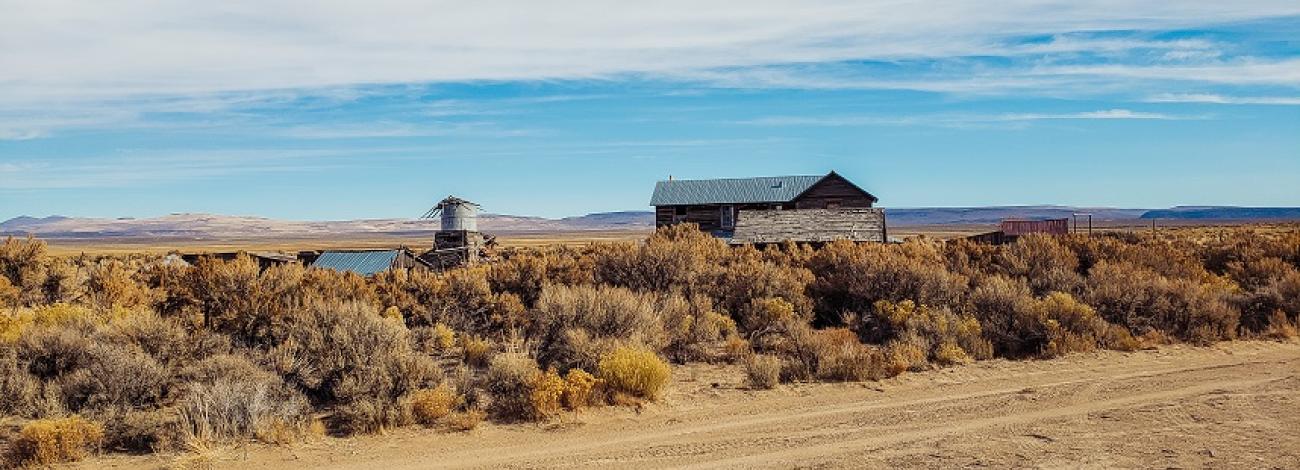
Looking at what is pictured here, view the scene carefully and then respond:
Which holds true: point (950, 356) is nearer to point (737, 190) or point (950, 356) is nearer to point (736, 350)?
point (736, 350)

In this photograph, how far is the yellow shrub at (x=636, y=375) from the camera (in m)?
10.2

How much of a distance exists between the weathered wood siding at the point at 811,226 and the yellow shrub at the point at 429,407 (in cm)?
1782

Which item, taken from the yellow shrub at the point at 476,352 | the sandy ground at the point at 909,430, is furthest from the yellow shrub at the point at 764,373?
the yellow shrub at the point at 476,352

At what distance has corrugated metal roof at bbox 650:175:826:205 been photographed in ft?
125

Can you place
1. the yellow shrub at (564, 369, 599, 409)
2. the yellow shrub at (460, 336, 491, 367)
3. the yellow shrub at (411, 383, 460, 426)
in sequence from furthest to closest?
the yellow shrub at (460, 336, 491, 367) → the yellow shrub at (564, 369, 599, 409) → the yellow shrub at (411, 383, 460, 426)

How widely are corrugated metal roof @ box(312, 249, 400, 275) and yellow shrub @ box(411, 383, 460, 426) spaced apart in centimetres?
1552

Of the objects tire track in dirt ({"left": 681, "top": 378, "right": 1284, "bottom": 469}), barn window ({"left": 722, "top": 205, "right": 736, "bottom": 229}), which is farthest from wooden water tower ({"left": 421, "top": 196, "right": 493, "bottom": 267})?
tire track in dirt ({"left": 681, "top": 378, "right": 1284, "bottom": 469})

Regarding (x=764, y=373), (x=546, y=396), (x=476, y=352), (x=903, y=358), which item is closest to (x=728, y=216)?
(x=476, y=352)

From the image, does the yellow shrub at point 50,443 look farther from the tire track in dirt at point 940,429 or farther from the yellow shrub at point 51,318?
the tire track in dirt at point 940,429

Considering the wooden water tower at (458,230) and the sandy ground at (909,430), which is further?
the wooden water tower at (458,230)

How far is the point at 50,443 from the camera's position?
7.80 metres

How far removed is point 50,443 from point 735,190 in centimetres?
3250

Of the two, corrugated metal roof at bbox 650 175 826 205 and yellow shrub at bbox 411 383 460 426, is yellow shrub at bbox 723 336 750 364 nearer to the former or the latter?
yellow shrub at bbox 411 383 460 426

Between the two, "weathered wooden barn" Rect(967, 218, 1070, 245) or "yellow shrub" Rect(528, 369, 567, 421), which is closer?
"yellow shrub" Rect(528, 369, 567, 421)
